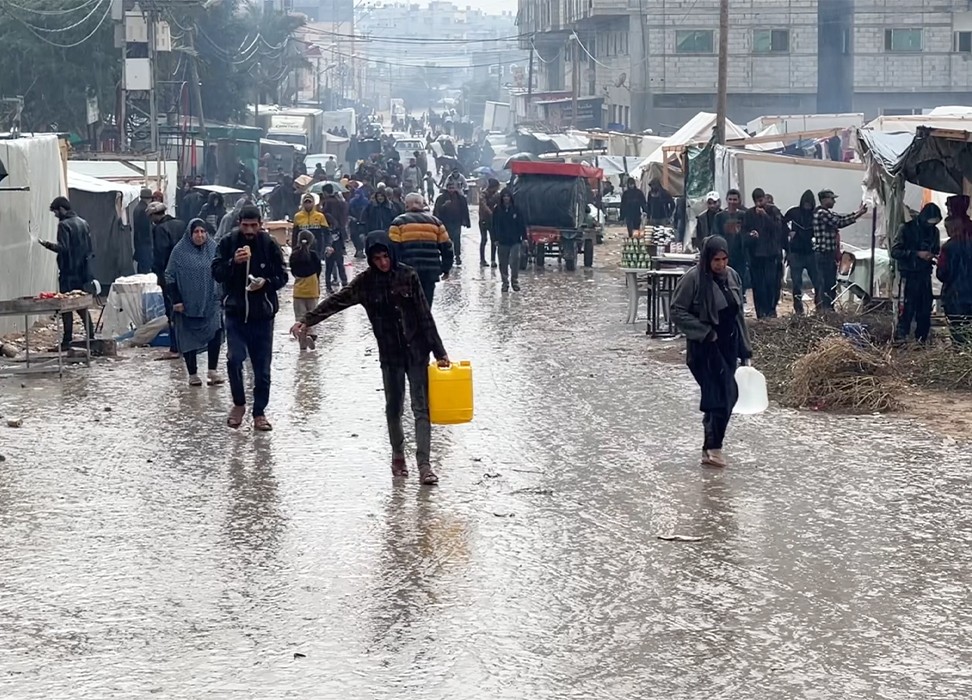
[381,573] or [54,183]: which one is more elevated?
[54,183]

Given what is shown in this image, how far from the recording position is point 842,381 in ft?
42.9

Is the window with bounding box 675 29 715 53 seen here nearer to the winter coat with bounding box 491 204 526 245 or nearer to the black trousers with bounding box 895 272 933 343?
the winter coat with bounding box 491 204 526 245

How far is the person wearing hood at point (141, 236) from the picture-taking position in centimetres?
2142

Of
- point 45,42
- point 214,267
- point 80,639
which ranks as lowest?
point 80,639

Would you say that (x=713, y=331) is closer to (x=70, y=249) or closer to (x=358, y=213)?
(x=70, y=249)

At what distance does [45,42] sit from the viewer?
141ft

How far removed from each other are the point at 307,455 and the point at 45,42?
35.1 metres

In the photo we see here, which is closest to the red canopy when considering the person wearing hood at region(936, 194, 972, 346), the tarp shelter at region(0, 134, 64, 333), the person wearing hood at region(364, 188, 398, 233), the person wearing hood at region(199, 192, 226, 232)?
the person wearing hood at region(364, 188, 398, 233)

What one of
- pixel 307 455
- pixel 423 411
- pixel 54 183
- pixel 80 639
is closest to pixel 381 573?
pixel 80 639

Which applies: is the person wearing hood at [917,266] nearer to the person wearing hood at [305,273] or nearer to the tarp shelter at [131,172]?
the person wearing hood at [305,273]

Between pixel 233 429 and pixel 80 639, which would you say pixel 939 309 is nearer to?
pixel 233 429

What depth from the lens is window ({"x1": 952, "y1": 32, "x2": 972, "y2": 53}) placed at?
67125 millimetres

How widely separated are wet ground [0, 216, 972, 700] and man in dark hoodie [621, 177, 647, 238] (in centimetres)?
2050

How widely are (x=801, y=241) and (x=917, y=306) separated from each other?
3550 millimetres
